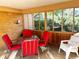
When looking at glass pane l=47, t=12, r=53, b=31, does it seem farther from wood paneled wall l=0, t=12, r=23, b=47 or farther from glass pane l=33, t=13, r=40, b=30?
wood paneled wall l=0, t=12, r=23, b=47

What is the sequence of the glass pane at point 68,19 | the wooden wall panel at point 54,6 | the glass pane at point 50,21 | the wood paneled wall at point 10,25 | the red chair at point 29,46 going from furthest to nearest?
the glass pane at point 50,21 → the wood paneled wall at point 10,25 → the glass pane at point 68,19 → the wooden wall panel at point 54,6 → the red chair at point 29,46

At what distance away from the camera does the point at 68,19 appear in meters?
4.86

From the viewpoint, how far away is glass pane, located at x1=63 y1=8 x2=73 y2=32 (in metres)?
4.75

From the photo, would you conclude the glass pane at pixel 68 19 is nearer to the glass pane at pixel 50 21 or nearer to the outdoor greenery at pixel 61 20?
the outdoor greenery at pixel 61 20

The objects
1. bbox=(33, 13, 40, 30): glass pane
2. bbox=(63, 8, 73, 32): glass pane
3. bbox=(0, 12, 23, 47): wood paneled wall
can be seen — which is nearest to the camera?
bbox=(63, 8, 73, 32): glass pane

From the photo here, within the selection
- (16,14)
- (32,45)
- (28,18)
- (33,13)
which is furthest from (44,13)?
(32,45)

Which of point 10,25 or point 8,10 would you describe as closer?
point 8,10

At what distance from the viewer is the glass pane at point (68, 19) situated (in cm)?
475

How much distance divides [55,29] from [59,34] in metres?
0.41

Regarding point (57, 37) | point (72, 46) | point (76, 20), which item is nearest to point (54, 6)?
point (76, 20)

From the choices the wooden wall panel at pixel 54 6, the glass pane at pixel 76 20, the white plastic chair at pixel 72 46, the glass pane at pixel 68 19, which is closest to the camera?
the white plastic chair at pixel 72 46

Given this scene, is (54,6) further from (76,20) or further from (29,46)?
(29,46)

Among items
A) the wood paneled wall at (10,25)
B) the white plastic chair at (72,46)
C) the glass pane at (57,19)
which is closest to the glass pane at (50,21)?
the glass pane at (57,19)

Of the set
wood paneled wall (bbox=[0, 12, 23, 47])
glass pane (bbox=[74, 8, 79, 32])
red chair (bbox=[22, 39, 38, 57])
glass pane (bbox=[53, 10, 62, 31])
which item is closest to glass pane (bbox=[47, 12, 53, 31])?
glass pane (bbox=[53, 10, 62, 31])
